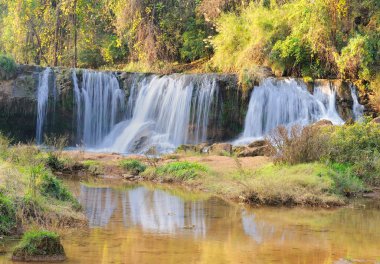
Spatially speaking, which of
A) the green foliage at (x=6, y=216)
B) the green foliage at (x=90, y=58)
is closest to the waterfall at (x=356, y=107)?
the green foliage at (x=6, y=216)

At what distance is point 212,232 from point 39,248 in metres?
3.55

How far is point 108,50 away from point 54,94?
395 inches

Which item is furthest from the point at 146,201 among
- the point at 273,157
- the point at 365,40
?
the point at 365,40

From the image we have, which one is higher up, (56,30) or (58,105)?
(56,30)

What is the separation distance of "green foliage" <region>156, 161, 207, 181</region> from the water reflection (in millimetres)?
1557

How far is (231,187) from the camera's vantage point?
15961 millimetres

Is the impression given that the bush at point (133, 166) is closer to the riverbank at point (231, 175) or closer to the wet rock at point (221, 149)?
the riverbank at point (231, 175)

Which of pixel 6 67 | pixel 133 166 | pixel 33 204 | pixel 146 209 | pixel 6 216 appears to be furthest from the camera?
pixel 6 67

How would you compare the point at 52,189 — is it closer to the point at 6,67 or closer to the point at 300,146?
the point at 300,146

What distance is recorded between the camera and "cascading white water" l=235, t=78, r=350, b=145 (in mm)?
25453

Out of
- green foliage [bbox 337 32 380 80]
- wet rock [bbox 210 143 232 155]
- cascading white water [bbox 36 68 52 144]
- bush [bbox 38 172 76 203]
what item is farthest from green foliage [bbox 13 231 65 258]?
cascading white water [bbox 36 68 52 144]

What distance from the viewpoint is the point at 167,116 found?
2756cm

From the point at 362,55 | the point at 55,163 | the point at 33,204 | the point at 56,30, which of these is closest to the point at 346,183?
the point at 33,204

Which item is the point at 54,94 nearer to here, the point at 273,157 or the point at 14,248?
the point at 273,157
